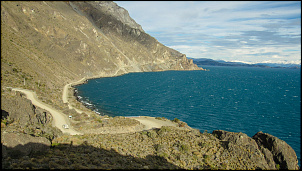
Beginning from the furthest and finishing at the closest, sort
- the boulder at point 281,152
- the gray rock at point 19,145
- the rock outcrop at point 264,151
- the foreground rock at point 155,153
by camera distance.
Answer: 1. the boulder at point 281,152
2. the rock outcrop at point 264,151
3. the foreground rock at point 155,153
4. the gray rock at point 19,145

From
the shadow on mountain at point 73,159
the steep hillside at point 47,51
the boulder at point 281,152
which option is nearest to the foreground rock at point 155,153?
the shadow on mountain at point 73,159

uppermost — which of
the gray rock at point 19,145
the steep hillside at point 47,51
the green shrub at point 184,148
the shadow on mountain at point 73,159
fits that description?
the steep hillside at point 47,51

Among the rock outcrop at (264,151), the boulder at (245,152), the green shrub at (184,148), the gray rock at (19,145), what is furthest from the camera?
the green shrub at (184,148)

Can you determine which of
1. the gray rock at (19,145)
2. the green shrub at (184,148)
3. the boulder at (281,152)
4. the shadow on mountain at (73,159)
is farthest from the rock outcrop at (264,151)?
the gray rock at (19,145)

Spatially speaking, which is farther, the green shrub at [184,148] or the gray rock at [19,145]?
the green shrub at [184,148]

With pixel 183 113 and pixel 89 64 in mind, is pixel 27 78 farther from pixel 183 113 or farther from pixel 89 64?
pixel 89 64

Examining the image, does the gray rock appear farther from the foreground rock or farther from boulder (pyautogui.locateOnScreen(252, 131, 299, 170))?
boulder (pyautogui.locateOnScreen(252, 131, 299, 170))

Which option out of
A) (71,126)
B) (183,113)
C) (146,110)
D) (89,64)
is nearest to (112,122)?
(71,126)

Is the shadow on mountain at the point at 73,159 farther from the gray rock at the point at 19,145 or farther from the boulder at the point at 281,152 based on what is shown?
the boulder at the point at 281,152

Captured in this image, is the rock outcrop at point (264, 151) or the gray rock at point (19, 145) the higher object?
the gray rock at point (19, 145)
